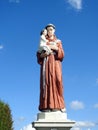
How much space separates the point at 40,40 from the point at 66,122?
3.52 m

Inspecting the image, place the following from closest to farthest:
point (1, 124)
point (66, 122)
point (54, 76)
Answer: point (66, 122) → point (54, 76) → point (1, 124)

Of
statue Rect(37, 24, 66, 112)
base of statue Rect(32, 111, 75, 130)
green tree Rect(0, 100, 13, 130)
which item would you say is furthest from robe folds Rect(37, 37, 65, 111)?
green tree Rect(0, 100, 13, 130)

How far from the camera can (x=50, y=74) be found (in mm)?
16109

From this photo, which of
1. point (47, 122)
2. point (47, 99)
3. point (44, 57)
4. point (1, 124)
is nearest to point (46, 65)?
point (44, 57)

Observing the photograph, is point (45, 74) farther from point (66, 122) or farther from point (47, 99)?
point (66, 122)

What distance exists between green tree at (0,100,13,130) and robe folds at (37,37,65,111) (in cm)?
878

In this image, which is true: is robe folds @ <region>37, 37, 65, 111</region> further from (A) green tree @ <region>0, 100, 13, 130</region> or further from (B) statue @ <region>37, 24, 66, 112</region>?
(A) green tree @ <region>0, 100, 13, 130</region>

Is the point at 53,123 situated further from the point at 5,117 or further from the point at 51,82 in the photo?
the point at 5,117

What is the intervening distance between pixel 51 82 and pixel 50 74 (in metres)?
0.31

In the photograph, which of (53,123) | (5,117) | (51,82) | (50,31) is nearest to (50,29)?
(50,31)

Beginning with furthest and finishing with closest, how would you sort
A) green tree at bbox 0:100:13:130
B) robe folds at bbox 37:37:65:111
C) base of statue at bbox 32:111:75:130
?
green tree at bbox 0:100:13:130 → robe folds at bbox 37:37:65:111 → base of statue at bbox 32:111:75:130

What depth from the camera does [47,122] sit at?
15.2 metres

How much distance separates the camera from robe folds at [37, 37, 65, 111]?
15.8 metres

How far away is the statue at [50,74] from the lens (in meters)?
15.8
